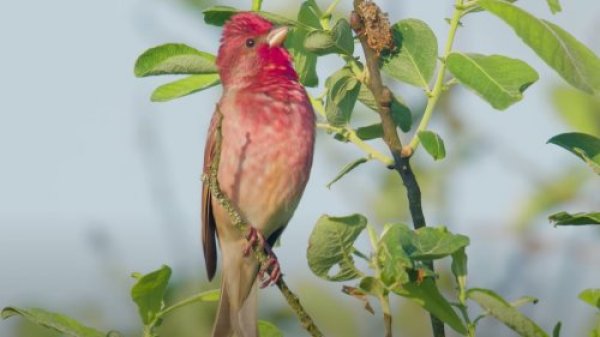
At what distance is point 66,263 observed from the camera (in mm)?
7109

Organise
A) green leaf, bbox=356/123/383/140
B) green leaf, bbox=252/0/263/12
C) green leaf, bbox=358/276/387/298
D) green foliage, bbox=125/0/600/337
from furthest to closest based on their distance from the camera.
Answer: green leaf, bbox=252/0/263/12, green leaf, bbox=356/123/383/140, green leaf, bbox=358/276/387/298, green foliage, bbox=125/0/600/337

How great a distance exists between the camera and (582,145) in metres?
2.91

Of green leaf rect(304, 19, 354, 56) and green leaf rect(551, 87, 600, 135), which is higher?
green leaf rect(304, 19, 354, 56)

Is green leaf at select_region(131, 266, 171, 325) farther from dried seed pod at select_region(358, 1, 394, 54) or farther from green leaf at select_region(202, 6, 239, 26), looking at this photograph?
dried seed pod at select_region(358, 1, 394, 54)

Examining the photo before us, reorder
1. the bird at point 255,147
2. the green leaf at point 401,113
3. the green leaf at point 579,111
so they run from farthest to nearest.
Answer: the bird at point 255,147 → the green leaf at point 579,111 → the green leaf at point 401,113

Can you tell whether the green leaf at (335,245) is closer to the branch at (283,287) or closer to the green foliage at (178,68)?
the branch at (283,287)

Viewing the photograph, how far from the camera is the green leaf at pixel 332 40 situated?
2.94 m

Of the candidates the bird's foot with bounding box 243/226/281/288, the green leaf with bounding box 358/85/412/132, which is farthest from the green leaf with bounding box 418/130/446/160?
the bird's foot with bounding box 243/226/281/288

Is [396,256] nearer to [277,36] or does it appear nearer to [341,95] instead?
[341,95]

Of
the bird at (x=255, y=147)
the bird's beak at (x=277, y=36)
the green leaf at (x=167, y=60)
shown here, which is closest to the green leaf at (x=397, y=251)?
the green leaf at (x=167, y=60)

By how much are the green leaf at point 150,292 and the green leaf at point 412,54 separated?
2.55 feet

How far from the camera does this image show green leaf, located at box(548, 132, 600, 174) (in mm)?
2902

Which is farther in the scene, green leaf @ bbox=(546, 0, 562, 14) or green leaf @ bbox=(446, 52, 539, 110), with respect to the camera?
green leaf @ bbox=(546, 0, 562, 14)

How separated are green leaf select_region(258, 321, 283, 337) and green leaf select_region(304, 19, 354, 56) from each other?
78 cm
